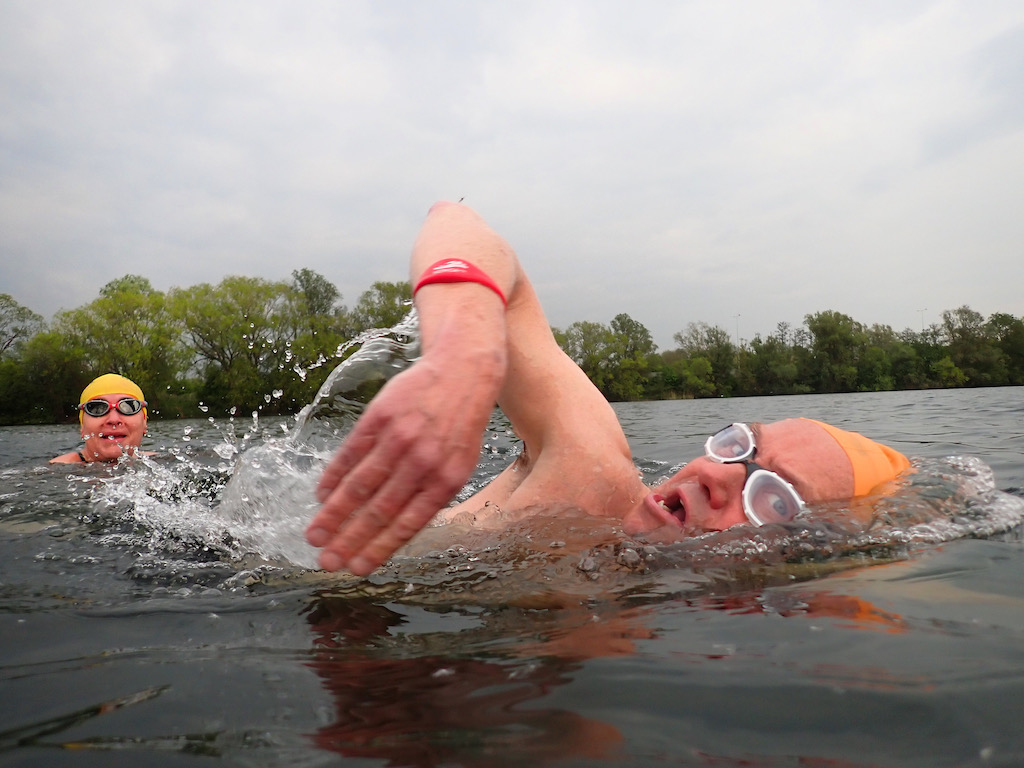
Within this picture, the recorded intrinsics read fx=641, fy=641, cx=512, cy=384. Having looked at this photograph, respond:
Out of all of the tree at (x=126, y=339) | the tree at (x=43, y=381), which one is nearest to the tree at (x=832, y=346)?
the tree at (x=126, y=339)

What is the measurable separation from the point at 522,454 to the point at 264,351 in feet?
122

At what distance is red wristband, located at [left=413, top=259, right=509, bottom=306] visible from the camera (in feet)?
5.98

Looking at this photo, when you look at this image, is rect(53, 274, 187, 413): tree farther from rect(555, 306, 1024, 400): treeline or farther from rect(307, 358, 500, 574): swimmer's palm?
rect(307, 358, 500, 574): swimmer's palm

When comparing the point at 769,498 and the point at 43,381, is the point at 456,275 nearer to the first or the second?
the point at 769,498

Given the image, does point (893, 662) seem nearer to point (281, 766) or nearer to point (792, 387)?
point (281, 766)

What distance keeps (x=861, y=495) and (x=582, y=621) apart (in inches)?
64.1

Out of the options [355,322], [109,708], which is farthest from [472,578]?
[355,322]

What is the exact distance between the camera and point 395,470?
1.35 meters

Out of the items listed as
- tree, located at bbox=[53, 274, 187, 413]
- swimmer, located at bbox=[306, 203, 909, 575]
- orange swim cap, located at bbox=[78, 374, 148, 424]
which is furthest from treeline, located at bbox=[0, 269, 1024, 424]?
swimmer, located at bbox=[306, 203, 909, 575]

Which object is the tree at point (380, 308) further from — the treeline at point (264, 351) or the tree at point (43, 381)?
the tree at point (43, 381)

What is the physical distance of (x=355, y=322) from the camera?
4184 centimetres

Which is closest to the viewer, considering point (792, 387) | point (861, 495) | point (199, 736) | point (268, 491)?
point (199, 736)

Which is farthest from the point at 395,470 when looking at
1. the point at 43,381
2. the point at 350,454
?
the point at 43,381

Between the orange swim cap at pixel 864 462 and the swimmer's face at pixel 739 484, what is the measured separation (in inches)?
1.4
